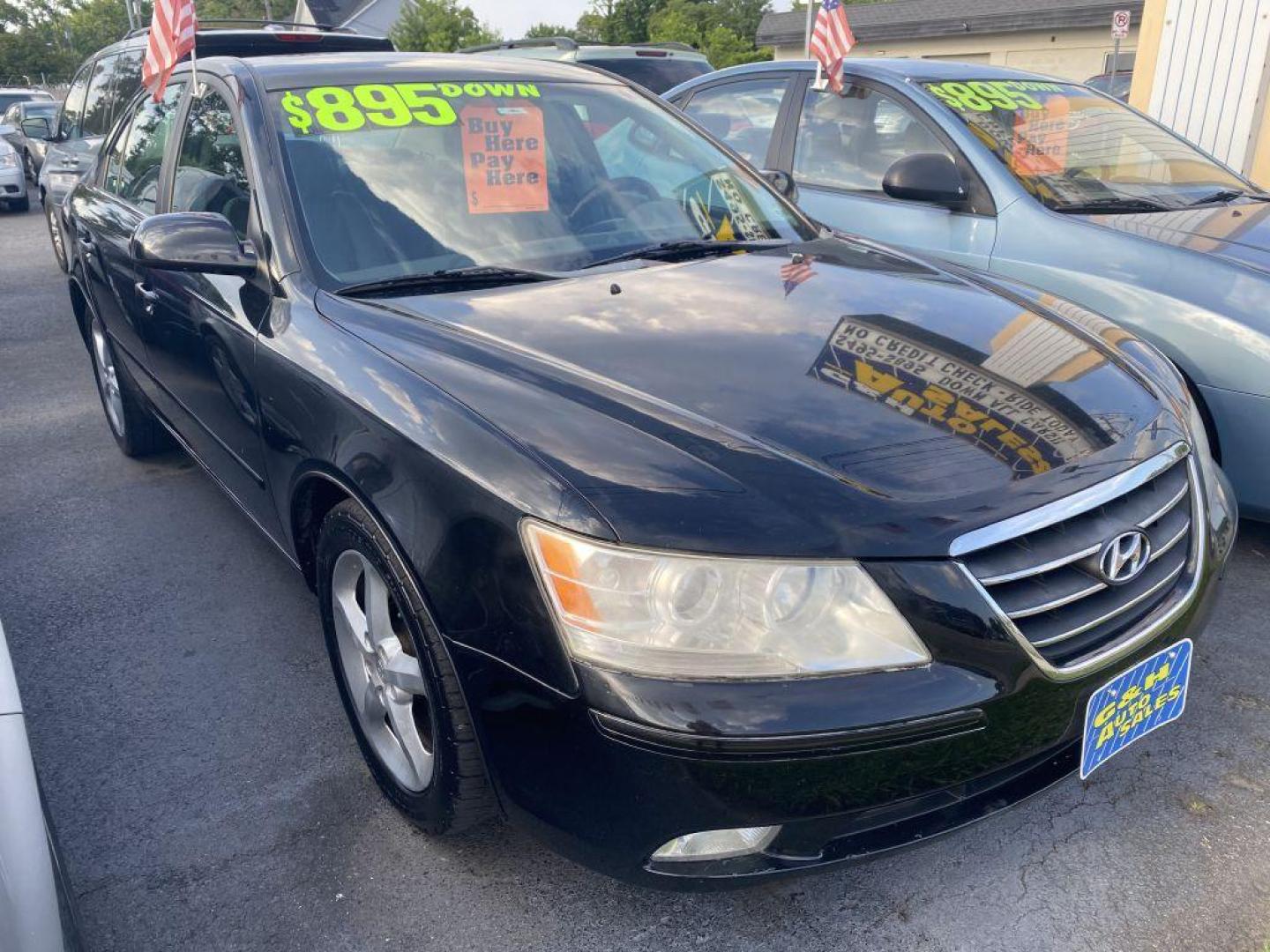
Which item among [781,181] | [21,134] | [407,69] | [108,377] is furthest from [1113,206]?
[21,134]

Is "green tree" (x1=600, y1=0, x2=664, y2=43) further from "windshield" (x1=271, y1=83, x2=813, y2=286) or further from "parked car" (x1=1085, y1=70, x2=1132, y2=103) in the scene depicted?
"windshield" (x1=271, y1=83, x2=813, y2=286)

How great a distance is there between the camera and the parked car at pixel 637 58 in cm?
1025

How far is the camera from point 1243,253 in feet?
11.1

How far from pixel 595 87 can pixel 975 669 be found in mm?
2466

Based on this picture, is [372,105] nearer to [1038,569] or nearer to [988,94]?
[1038,569]

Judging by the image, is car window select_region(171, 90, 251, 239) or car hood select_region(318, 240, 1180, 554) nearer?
car hood select_region(318, 240, 1180, 554)

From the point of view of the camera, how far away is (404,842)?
2303 millimetres

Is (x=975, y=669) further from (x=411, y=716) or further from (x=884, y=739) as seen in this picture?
(x=411, y=716)

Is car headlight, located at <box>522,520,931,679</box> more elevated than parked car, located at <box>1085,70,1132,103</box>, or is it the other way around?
car headlight, located at <box>522,520,931,679</box>

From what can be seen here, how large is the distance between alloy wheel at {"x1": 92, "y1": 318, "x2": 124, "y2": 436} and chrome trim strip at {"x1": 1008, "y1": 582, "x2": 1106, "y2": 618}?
13.2 feet

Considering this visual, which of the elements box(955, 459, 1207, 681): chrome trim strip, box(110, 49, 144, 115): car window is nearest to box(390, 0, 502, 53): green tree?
box(110, 49, 144, 115): car window

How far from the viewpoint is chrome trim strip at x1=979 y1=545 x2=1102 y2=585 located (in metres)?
1.71

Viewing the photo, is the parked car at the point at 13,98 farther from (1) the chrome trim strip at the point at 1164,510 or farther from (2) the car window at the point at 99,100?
(1) the chrome trim strip at the point at 1164,510

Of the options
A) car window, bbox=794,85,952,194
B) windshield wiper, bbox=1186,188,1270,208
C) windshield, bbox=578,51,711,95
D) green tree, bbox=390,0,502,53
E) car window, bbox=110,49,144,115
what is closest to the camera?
windshield wiper, bbox=1186,188,1270,208
